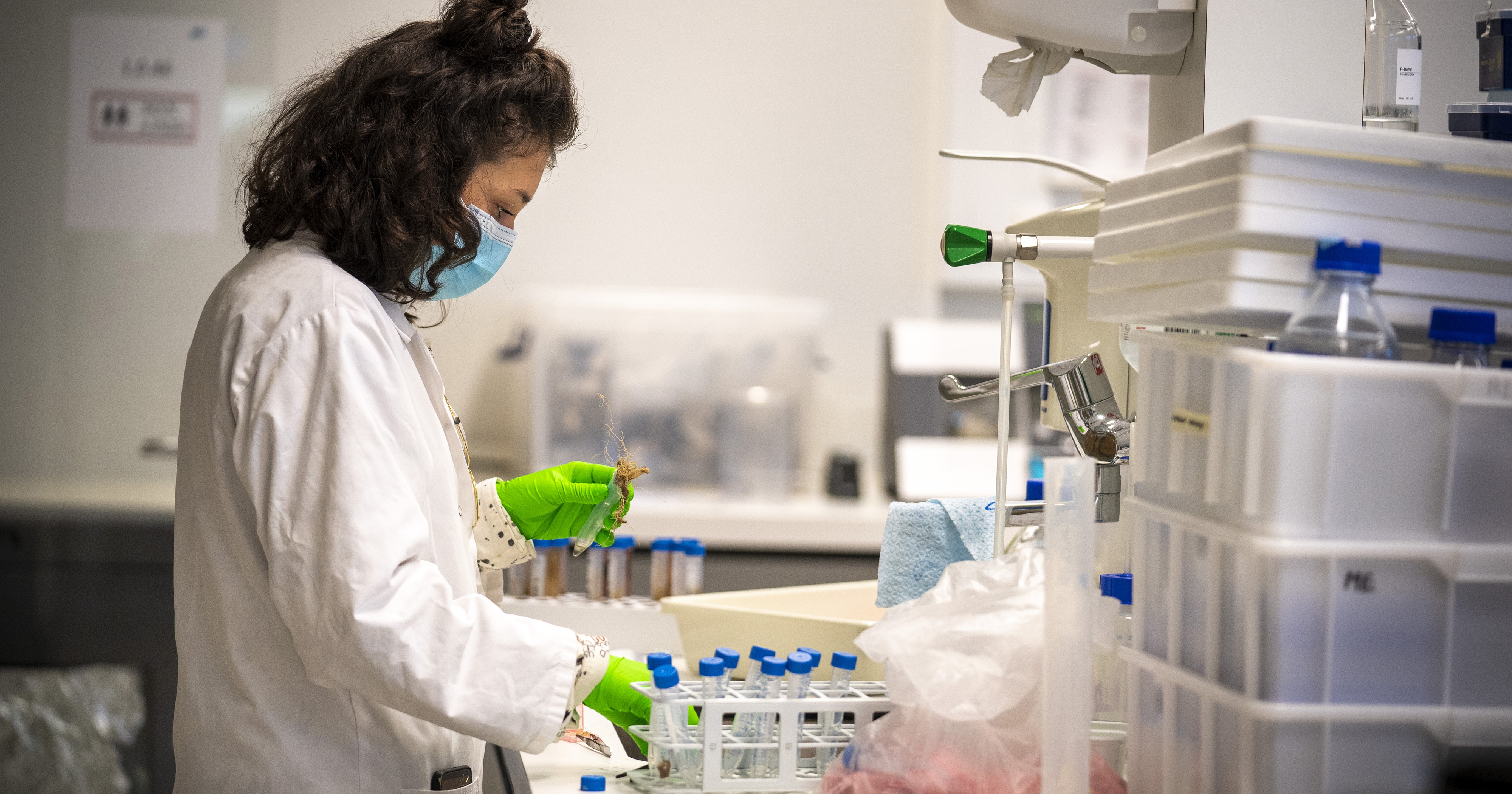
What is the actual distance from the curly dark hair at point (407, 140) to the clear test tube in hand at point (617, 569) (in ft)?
→ 2.19

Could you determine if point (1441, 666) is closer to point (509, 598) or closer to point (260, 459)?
point (260, 459)

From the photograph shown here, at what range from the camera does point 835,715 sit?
3.34ft

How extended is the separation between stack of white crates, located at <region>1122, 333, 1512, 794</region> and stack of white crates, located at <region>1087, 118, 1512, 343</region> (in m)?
0.08

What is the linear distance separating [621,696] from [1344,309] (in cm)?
70

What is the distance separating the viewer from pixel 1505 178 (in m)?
0.81

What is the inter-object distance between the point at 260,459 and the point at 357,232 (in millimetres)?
236

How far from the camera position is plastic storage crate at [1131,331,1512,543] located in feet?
2.34

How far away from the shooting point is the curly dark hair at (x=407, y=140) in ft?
3.37

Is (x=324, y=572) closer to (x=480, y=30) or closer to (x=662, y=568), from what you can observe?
(x=480, y=30)

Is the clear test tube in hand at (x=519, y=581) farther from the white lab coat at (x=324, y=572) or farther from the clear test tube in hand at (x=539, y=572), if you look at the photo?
the white lab coat at (x=324, y=572)

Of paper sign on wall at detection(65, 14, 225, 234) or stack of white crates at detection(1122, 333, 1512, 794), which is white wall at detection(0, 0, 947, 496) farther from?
stack of white crates at detection(1122, 333, 1512, 794)

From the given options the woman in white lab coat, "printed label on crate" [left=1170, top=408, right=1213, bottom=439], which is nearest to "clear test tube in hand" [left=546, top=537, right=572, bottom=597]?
the woman in white lab coat

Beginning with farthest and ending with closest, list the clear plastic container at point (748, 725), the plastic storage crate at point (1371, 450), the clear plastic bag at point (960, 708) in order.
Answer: the clear plastic container at point (748, 725), the clear plastic bag at point (960, 708), the plastic storage crate at point (1371, 450)

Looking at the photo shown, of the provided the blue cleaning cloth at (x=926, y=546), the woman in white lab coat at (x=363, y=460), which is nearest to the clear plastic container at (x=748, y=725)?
the woman in white lab coat at (x=363, y=460)
